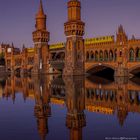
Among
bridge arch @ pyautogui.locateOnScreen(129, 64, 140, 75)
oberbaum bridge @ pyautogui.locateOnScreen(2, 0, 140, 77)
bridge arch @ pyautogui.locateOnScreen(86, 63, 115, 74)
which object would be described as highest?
oberbaum bridge @ pyautogui.locateOnScreen(2, 0, 140, 77)

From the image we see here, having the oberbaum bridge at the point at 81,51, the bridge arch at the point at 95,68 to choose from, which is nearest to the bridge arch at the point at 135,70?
the oberbaum bridge at the point at 81,51

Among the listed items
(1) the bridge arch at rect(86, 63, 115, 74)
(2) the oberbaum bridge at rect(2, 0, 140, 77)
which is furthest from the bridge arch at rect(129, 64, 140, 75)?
(1) the bridge arch at rect(86, 63, 115, 74)

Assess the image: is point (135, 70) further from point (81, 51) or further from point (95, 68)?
point (95, 68)

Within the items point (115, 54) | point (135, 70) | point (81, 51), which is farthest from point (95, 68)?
point (135, 70)

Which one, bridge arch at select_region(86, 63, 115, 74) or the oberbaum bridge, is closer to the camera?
the oberbaum bridge

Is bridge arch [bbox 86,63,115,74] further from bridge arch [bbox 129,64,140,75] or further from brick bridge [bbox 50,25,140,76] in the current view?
bridge arch [bbox 129,64,140,75]

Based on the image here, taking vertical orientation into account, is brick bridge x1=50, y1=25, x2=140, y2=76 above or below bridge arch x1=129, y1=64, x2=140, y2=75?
above

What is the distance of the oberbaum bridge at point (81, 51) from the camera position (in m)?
56.1

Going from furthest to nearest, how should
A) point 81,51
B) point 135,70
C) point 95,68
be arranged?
point 95,68, point 81,51, point 135,70

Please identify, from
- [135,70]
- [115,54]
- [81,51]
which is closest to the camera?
[135,70]

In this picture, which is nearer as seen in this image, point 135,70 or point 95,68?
point 135,70

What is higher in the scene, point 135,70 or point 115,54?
point 115,54

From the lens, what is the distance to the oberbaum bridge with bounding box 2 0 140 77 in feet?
184

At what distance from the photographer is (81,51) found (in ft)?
196
